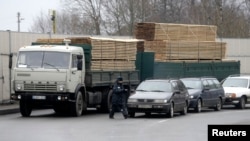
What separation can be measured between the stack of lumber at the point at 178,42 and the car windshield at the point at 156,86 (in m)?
8.65

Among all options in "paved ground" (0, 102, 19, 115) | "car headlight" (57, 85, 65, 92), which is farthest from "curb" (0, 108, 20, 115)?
"car headlight" (57, 85, 65, 92)

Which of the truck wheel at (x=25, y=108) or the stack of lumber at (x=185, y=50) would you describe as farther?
the stack of lumber at (x=185, y=50)

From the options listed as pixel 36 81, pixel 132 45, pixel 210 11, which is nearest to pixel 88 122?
pixel 36 81

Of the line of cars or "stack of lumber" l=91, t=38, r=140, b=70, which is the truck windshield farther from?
the line of cars

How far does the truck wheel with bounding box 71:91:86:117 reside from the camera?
25.4 m

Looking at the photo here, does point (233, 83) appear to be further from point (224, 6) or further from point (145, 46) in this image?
point (224, 6)

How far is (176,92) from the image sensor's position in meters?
25.9

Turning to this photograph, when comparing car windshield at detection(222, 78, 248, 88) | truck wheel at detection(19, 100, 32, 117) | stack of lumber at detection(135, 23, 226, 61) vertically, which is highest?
stack of lumber at detection(135, 23, 226, 61)

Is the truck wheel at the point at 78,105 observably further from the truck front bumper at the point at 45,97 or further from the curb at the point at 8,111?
the curb at the point at 8,111

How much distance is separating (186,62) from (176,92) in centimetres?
A: 993

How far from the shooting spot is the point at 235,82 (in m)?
33.9

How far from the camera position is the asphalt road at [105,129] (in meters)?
17.4

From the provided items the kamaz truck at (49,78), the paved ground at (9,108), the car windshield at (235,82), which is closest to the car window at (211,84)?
the car windshield at (235,82)

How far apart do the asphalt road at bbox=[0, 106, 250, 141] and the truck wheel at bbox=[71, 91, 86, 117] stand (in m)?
0.55
